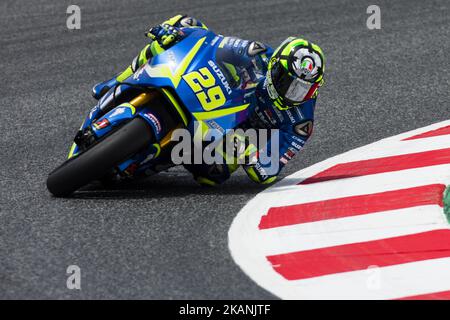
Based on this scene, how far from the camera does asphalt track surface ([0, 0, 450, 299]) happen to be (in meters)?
6.36

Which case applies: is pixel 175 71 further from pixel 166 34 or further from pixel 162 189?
pixel 162 189

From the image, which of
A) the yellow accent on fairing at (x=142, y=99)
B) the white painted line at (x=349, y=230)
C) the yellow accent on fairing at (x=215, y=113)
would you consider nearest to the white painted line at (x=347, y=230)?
the white painted line at (x=349, y=230)

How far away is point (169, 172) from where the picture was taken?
844 cm

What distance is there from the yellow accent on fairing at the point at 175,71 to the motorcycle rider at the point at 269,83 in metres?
0.20

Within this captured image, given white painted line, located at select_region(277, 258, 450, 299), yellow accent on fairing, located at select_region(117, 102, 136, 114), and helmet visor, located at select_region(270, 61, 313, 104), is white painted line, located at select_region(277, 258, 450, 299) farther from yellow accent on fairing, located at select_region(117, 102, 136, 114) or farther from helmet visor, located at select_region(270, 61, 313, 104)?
yellow accent on fairing, located at select_region(117, 102, 136, 114)

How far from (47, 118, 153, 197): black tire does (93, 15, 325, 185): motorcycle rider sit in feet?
1.92

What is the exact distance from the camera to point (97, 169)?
7.35 meters

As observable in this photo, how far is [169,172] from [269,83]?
1250 millimetres

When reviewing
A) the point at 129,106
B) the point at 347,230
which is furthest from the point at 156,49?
the point at 347,230

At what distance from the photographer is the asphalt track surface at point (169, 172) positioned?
20.9 feet

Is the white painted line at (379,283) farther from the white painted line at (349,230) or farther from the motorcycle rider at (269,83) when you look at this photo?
the motorcycle rider at (269,83)

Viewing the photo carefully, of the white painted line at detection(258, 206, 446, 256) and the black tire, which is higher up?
the black tire

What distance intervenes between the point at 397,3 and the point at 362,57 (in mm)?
2072

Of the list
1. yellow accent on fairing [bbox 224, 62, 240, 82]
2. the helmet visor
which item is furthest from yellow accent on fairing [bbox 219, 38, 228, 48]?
the helmet visor
